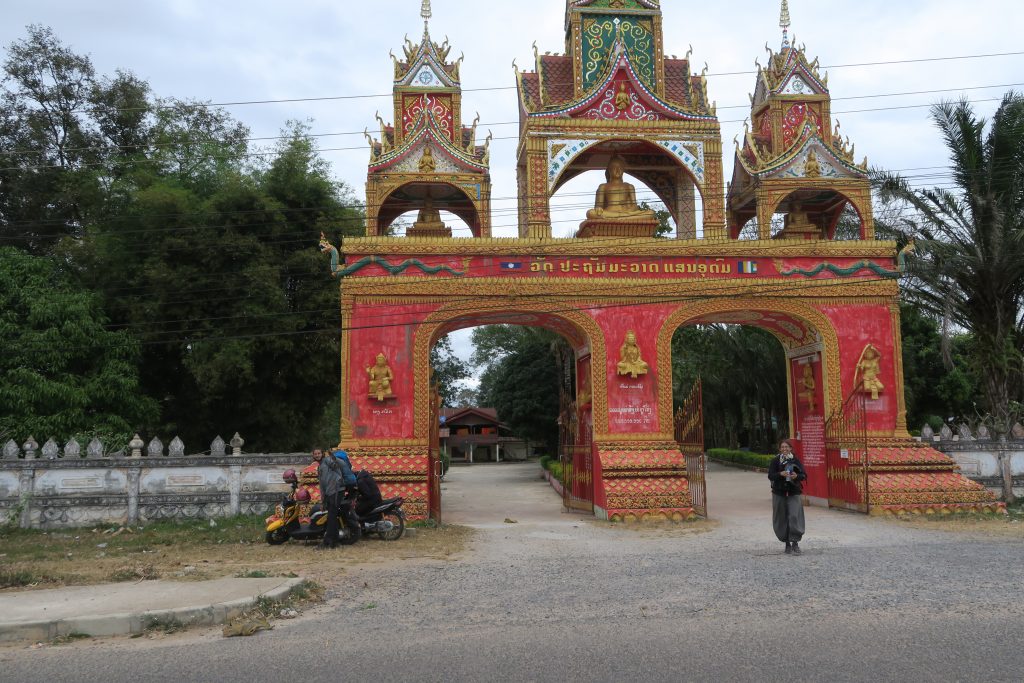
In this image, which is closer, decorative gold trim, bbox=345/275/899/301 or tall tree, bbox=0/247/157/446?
decorative gold trim, bbox=345/275/899/301

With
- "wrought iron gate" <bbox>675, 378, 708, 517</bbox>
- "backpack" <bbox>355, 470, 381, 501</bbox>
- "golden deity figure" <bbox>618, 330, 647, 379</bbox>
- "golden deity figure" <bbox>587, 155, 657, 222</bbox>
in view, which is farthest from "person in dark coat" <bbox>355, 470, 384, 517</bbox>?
"golden deity figure" <bbox>587, 155, 657, 222</bbox>

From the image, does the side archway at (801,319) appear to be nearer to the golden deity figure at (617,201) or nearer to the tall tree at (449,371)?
the golden deity figure at (617,201)

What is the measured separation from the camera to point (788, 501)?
10.9 metres

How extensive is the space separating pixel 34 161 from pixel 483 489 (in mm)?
17720

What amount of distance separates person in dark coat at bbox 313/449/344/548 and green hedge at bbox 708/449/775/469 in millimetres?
21058

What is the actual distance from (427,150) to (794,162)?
7.52 m

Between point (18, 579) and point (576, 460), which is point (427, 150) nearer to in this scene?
point (576, 460)

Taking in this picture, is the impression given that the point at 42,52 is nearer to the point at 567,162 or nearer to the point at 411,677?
the point at 567,162

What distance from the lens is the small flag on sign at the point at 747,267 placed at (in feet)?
52.3

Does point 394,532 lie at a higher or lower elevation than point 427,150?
lower

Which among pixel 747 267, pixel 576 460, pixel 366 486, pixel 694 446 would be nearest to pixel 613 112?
pixel 747 267

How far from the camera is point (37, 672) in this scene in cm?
561

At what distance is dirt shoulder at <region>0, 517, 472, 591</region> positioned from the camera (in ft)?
29.9

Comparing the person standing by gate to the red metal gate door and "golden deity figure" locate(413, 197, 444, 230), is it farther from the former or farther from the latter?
"golden deity figure" locate(413, 197, 444, 230)
